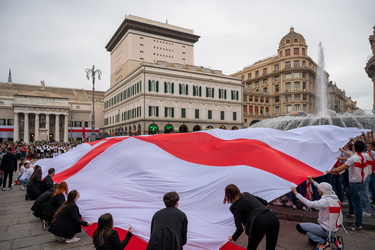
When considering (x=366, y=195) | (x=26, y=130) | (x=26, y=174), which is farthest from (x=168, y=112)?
(x=26, y=130)

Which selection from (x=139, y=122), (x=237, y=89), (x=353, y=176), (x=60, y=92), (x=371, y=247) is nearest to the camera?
(x=371, y=247)

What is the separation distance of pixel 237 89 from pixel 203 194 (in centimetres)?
4652

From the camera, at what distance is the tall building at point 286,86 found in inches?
2306

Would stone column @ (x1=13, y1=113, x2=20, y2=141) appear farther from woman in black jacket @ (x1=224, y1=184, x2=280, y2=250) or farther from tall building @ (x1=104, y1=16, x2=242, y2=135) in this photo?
woman in black jacket @ (x1=224, y1=184, x2=280, y2=250)

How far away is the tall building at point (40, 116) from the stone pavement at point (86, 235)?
52.3 m

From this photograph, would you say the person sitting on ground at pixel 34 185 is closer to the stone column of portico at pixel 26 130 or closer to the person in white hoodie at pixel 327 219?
the person in white hoodie at pixel 327 219

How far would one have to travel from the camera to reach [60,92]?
7481 centimetres

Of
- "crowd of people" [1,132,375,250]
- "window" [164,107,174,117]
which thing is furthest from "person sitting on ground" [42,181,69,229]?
"window" [164,107,174,117]

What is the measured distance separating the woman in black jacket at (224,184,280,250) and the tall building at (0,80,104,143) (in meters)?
56.9

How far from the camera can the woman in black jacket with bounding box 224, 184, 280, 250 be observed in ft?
11.9

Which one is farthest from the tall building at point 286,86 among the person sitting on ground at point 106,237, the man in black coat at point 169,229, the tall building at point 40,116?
the person sitting on ground at point 106,237

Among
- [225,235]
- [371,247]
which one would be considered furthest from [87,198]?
[371,247]

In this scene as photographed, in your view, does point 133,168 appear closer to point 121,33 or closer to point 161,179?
point 161,179

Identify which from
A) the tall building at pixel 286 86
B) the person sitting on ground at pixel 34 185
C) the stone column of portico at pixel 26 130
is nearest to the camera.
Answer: the person sitting on ground at pixel 34 185
